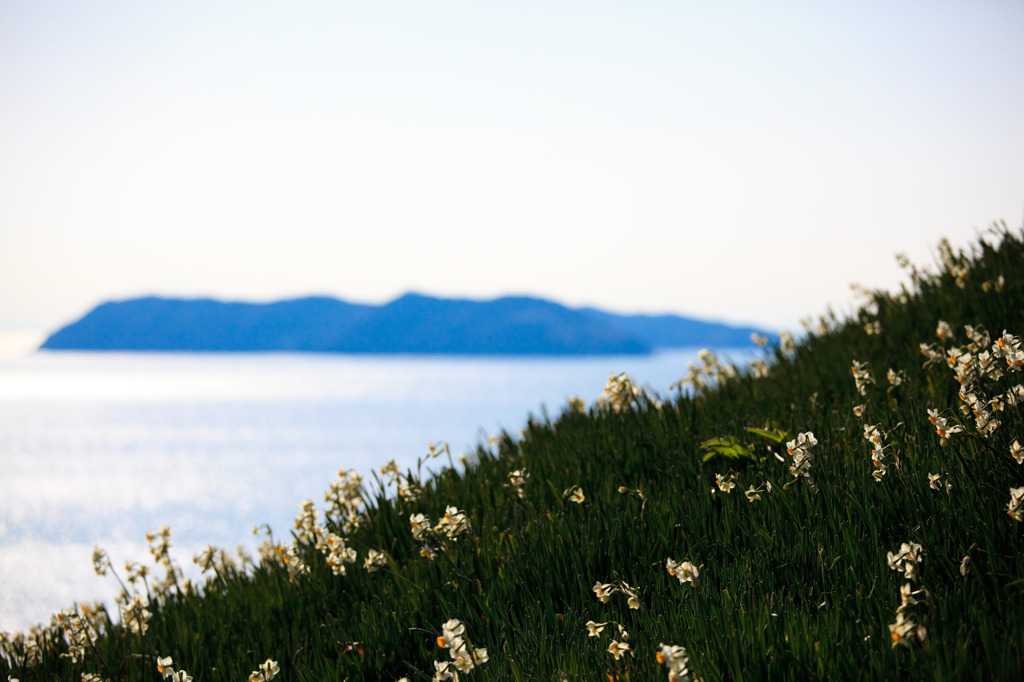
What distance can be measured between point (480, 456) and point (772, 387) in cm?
279

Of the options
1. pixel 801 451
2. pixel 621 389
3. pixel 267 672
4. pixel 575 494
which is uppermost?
pixel 621 389

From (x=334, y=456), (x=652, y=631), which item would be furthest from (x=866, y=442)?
Answer: (x=334, y=456)

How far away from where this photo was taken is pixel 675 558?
3.30 m

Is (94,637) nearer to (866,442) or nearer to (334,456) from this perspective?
(866,442)

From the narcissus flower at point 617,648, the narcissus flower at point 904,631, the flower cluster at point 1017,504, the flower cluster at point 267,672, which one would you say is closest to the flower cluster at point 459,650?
the narcissus flower at point 617,648

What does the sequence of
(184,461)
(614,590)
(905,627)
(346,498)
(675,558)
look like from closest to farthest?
(905,627) → (614,590) → (675,558) → (346,498) → (184,461)

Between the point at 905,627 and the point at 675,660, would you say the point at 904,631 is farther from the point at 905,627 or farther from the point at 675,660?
the point at 675,660

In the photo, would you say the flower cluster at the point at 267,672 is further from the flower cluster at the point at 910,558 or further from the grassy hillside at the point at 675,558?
the flower cluster at the point at 910,558

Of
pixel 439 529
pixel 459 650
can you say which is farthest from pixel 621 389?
pixel 459 650

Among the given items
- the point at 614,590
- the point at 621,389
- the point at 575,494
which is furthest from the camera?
the point at 621,389

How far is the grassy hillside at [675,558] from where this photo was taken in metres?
2.30

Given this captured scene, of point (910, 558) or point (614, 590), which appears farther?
point (614, 590)

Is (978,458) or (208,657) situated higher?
(978,458)

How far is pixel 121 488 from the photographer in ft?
181
